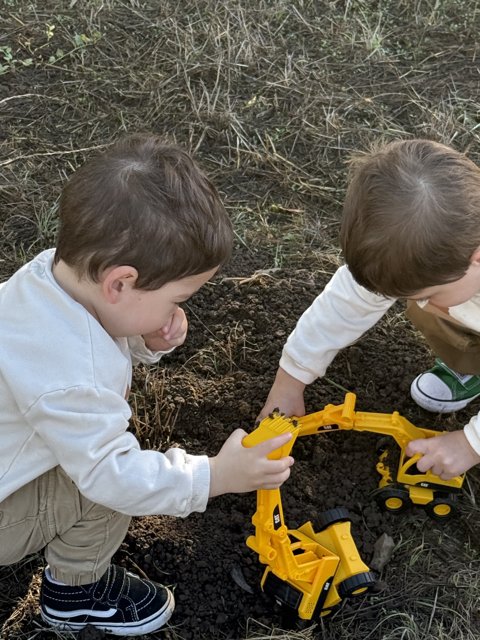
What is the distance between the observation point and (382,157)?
2.21m

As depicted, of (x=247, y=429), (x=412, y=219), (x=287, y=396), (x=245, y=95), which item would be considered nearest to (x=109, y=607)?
(x=247, y=429)

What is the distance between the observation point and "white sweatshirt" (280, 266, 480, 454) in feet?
8.78

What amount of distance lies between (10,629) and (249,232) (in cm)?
198

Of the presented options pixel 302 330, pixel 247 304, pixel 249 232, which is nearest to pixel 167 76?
pixel 249 232

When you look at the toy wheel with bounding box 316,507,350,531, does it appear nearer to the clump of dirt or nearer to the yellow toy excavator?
the yellow toy excavator

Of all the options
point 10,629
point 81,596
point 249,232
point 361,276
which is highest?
point 361,276

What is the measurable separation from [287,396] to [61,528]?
0.98 m

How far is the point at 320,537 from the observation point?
7.86 feet

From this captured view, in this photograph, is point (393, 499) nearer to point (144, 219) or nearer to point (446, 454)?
point (446, 454)

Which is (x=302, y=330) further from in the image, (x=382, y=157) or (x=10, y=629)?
(x=10, y=629)

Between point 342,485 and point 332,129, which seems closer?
point 342,485

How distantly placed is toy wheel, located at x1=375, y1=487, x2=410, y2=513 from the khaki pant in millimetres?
573

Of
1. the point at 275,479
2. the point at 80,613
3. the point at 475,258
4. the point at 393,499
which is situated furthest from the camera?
the point at 393,499

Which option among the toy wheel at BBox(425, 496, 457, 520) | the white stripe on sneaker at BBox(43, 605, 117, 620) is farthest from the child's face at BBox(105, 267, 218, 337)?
the toy wheel at BBox(425, 496, 457, 520)
